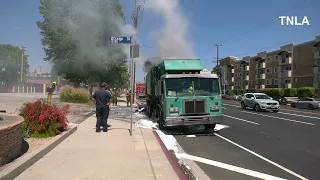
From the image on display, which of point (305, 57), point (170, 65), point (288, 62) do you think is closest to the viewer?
point (170, 65)

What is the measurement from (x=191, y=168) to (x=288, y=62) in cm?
5546

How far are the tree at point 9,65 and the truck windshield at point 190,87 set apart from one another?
66.1 m

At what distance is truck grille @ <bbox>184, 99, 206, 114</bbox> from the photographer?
31.2 feet

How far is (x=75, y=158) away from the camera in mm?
5727

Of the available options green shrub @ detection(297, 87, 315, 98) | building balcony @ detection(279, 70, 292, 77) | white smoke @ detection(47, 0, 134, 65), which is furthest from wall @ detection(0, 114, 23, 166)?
building balcony @ detection(279, 70, 292, 77)

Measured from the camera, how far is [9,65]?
66875 mm

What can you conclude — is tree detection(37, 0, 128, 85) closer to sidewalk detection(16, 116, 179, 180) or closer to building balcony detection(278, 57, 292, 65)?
sidewalk detection(16, 116, 179, 180)

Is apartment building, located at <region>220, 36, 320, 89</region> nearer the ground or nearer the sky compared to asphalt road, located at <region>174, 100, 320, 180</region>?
nearer the sky

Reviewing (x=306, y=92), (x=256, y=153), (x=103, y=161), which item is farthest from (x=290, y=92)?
(x=103, y=161)

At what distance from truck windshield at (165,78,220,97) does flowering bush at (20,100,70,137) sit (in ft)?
12.3

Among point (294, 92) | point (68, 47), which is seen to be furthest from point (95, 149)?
point (294, 92)

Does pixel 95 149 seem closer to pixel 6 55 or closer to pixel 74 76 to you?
pixel 74 76

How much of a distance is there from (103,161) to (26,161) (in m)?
1.36

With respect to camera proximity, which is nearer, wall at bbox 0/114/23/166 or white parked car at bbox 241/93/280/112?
wall at bbox 0/114/23/166
